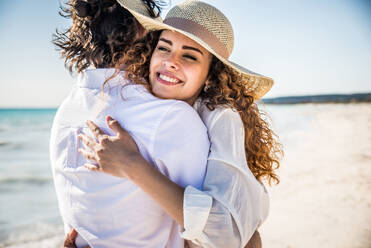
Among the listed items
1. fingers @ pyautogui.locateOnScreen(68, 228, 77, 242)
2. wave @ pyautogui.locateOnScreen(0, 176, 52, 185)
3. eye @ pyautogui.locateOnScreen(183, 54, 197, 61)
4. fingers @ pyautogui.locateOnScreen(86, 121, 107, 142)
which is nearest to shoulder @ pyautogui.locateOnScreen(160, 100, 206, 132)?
fingers @ pyautogui.locateOnScreen(86, 121, 107, 142)

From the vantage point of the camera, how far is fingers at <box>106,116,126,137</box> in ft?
4.60

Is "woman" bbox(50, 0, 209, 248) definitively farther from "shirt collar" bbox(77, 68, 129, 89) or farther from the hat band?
the hat band

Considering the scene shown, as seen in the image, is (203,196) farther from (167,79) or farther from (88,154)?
(167,79)

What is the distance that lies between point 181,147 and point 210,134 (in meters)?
0.29

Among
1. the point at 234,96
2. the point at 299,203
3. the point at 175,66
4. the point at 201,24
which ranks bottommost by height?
the point at 299,203

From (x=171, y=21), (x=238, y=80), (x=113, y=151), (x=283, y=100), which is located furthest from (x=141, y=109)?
(x=283, y=100)

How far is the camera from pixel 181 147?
1.35 m

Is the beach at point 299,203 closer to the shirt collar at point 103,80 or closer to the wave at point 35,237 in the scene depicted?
the wave at point 35,237

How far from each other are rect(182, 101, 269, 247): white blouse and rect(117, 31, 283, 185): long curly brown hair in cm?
36

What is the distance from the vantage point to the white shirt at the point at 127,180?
1380mm

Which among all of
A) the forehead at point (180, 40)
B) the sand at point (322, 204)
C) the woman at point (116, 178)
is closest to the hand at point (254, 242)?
the woman at point (116, 178)

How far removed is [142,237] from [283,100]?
76.3 metres

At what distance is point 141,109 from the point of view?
4.66 ft

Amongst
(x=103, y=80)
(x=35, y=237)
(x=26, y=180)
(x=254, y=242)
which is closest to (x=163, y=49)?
(x=103, y=80)
